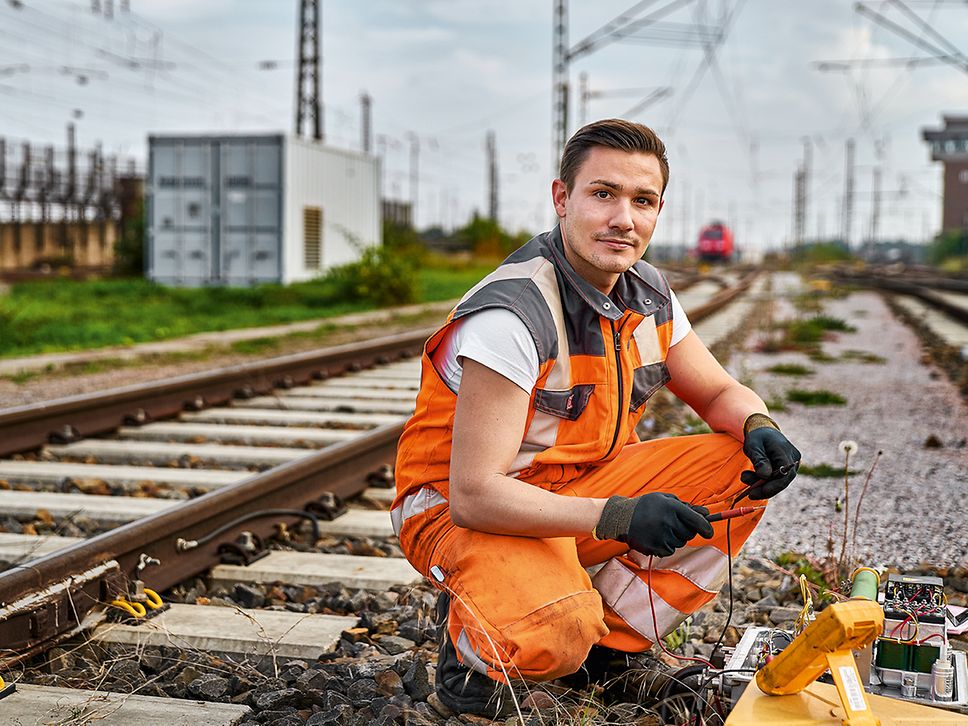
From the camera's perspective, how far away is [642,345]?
115 inches

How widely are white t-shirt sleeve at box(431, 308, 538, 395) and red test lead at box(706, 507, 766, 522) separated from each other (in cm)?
53

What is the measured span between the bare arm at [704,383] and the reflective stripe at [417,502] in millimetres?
771

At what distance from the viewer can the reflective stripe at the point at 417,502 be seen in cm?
284

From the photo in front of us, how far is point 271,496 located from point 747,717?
2712mm

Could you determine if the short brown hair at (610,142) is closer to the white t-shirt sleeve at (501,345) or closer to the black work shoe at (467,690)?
the white t-shirt sleeve at (501,345)

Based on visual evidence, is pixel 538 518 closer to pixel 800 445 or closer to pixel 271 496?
pixel 271 496

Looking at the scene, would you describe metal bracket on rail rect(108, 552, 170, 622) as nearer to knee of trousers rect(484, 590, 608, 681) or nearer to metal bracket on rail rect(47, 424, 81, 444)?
knee of trousers rect(484, 590, 608, 681)

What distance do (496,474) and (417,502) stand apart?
40 cm

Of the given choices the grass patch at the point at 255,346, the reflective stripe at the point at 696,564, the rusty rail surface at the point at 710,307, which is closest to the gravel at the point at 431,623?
the reflective stripe at the point at 696,564

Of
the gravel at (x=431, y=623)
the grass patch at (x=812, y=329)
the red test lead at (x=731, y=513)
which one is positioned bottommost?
the gravel at (x=431, y=623)

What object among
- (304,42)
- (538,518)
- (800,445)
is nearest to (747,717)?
(538,518)

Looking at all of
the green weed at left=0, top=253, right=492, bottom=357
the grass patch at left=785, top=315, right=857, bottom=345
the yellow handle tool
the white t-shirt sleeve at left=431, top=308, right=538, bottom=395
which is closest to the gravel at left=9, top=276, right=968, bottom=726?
the yellow handle tool

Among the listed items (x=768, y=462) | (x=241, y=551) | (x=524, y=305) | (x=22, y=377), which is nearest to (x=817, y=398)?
(x=241, y=551)

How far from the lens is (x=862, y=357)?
A: 11898mm
